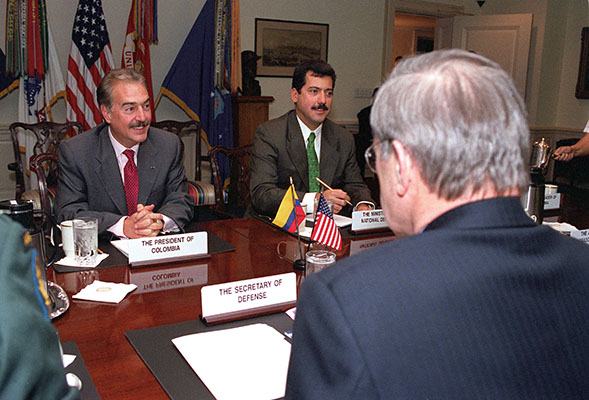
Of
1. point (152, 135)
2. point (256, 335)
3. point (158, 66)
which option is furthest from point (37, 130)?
point (256, 335)

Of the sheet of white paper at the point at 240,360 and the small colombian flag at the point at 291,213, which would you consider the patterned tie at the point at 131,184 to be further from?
the sheet of white paper at the point at 240,360

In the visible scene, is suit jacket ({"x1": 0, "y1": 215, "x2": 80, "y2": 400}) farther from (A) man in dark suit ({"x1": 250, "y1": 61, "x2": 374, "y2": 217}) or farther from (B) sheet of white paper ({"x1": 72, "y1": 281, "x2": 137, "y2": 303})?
(A) man in dark suit ({"x1": 250, "y1": 61, "x2": 374, "y2": 217})

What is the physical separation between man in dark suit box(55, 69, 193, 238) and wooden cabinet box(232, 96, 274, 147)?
3130 millimetres

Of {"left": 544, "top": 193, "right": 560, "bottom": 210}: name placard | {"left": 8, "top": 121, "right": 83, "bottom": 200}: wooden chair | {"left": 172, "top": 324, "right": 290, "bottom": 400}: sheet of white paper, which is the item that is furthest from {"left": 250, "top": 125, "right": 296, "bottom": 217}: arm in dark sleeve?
{"left": 8, "top": 121, "right": 83, "bottom": 200}: wooden chair

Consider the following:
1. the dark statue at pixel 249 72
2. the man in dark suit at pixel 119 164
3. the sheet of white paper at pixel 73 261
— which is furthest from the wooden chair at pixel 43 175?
the dark statue at pixel 249 72

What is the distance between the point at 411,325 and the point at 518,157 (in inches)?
11.6

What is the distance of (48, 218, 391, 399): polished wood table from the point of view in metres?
1.06

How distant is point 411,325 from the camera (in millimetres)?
678

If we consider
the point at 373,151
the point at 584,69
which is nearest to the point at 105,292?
the point at 373,151

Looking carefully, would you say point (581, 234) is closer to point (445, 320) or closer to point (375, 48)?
point (445, 320)

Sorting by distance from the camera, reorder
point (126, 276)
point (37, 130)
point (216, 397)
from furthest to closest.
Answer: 1. point (37, 130)
2. point (126, 276)
3. point (216, 397)

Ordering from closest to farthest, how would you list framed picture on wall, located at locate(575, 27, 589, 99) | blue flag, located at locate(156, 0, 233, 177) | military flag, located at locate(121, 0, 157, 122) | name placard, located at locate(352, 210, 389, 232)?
name placard, located at locate(352, 210, 389, 232)
military flag, located at locate(121, 0, 157, 122)
blue flag, located at locate(156, 0, 233, 177)
framed picture on wall, located at locate(575, 27, 589, 99)

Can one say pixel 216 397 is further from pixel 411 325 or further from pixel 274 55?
pixel 274 55

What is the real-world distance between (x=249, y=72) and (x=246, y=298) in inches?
188
